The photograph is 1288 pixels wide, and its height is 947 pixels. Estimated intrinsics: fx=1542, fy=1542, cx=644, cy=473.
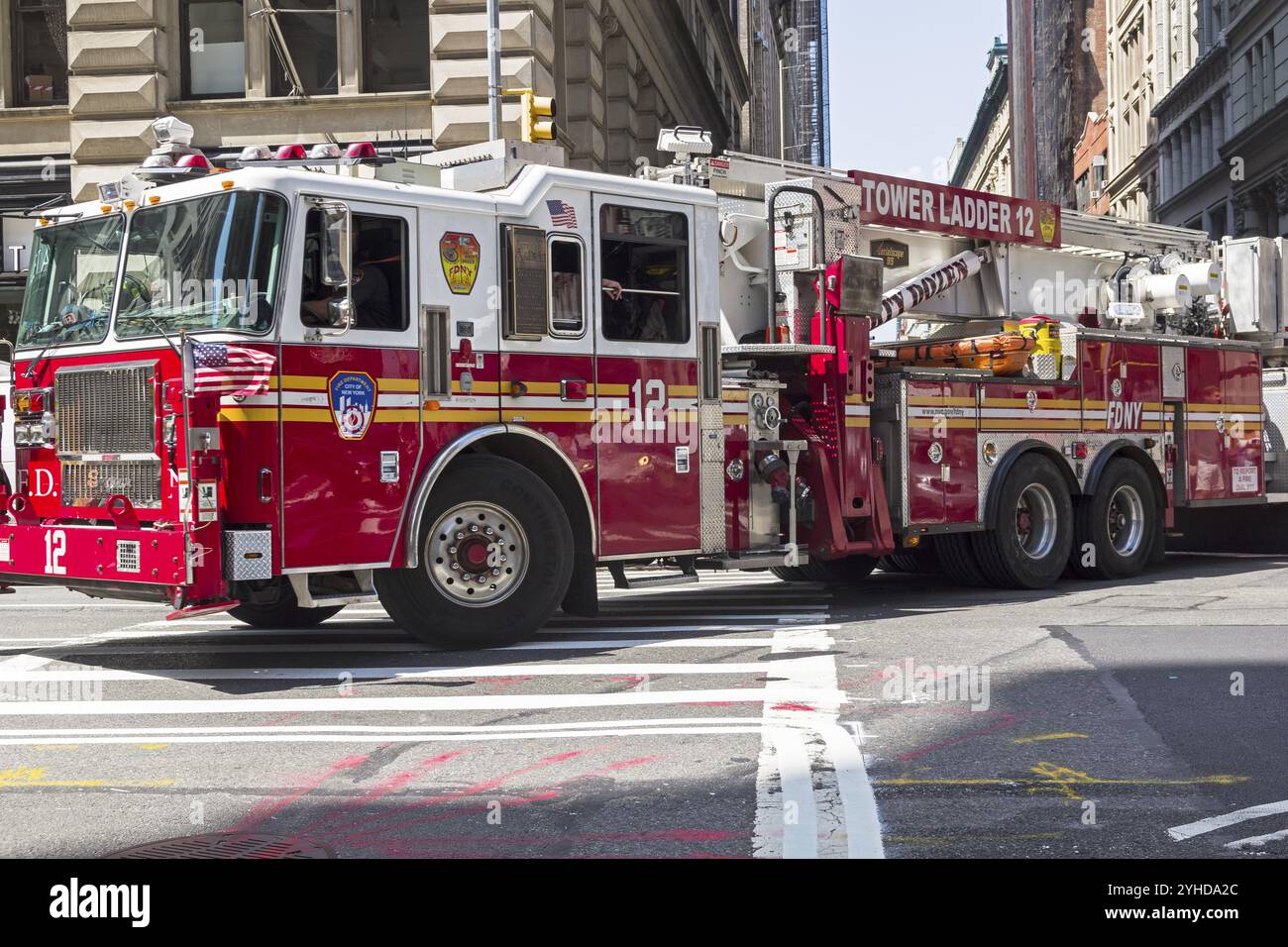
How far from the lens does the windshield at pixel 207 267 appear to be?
8828 millimetres

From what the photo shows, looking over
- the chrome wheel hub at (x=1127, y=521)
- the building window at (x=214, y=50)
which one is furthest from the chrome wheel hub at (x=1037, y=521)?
the building window at (x=214, y=50)

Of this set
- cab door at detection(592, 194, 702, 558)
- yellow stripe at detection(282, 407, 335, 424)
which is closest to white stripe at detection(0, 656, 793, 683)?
cab door at detection(592, 194, 702, 558)

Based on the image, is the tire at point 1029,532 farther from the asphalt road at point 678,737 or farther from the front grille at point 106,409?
the front grille at point 106,409

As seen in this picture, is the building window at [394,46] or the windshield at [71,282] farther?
the building window at [394,46]

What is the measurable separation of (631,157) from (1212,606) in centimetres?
2119

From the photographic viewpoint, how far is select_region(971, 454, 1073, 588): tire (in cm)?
1324

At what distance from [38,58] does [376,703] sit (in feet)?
64.5

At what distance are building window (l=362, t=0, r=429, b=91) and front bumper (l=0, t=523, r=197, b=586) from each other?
15553 mm

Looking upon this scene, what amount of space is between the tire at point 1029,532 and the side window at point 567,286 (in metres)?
4.72

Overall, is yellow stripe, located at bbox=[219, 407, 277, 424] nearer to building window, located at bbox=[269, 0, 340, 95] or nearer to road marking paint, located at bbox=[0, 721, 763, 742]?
road marking paint, located at bbox=[0, 721, 763, 742]

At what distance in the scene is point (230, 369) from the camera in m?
8.59
